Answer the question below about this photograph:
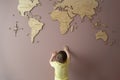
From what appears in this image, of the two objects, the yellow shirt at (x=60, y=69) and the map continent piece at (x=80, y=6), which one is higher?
the map continent piece at (x=80, y=6)

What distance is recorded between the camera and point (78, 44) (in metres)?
2.47

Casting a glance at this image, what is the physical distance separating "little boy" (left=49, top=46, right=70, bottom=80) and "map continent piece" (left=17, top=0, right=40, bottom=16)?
0.56m

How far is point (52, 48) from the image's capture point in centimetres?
250

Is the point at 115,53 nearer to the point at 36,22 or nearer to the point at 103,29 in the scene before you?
the point at 103,29

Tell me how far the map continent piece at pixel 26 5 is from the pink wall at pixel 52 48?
1.8 inches

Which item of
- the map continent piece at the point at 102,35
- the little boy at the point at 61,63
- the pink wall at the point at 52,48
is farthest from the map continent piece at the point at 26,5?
the map continent piece at the point at 102,35

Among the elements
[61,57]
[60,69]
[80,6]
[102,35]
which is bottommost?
[60,69]

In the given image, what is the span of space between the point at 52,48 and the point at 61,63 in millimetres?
221

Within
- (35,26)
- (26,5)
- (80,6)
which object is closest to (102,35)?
(80,6)

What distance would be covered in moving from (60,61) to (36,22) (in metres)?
0.49

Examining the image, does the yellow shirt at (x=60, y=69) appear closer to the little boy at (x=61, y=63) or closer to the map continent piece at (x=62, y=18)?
the little boy at (x=61, y=63)

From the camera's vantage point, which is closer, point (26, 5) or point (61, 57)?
point (61, 57)

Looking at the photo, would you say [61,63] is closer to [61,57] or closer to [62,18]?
[61,57]

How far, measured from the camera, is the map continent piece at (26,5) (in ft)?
8.05
